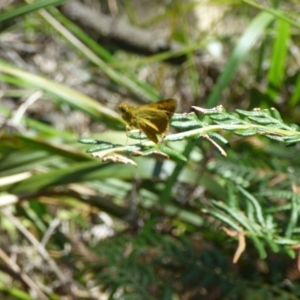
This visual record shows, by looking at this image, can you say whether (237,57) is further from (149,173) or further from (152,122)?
(152,122)

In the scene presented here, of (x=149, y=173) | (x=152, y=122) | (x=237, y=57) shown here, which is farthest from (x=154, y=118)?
(x=237, y=57)

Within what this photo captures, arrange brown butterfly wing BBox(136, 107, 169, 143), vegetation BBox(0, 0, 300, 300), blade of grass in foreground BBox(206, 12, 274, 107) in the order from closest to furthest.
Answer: brown butterfly wing BBox(136, 107, 169, 143) → vegetation BBox(0, 0, 300, 300) → blade of grass in foreground BBox(206, 12, 274, 107)

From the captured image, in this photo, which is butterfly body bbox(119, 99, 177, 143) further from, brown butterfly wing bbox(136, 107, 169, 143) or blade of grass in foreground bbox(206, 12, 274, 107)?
blade of grass in foreground bbox(206, 12, 274, 107)

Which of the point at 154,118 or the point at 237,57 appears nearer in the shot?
the point at 154,118

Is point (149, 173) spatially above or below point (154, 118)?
below

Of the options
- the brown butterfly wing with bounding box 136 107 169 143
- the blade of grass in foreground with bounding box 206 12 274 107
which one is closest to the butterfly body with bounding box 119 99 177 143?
the brown butterfly wing with bounding box 136 107 169 143

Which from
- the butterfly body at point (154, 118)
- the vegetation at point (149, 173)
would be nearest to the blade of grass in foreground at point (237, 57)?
the vegetation at point (149, 173)
